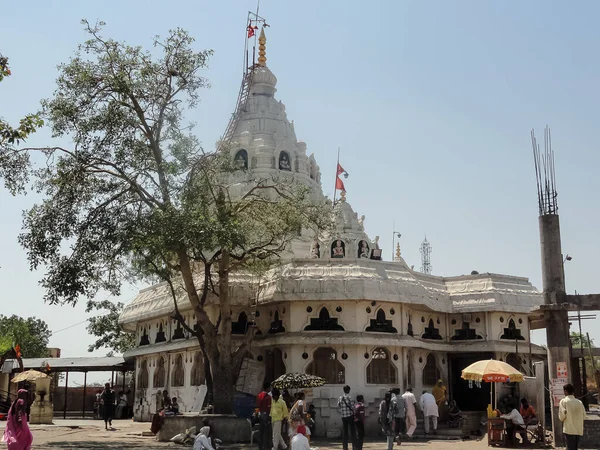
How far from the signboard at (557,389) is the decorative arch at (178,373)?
17547 mm

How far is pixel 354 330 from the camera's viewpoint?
28094 millimetres

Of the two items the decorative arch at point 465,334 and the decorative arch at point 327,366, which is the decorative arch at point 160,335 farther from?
the decorative arch at point 465,334

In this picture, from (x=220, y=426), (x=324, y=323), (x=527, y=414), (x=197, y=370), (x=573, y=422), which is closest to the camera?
(x=573, y=422)

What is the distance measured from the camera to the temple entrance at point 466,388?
31.1 meters

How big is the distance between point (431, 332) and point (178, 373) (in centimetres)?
1129

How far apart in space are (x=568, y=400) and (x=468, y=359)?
61.0 feet

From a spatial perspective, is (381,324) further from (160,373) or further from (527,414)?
(160,373)

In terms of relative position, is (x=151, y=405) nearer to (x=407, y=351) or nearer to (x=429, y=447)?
(x=407, y=351)

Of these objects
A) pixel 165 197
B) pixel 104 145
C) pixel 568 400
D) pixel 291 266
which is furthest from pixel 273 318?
pixel 568 400

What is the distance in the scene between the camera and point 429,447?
2170cm

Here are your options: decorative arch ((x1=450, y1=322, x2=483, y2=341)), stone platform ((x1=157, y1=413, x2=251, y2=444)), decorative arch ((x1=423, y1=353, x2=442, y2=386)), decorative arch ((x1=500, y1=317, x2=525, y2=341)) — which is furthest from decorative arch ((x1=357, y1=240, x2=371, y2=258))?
stone platform ((x1=157, y1=413, x2=251, y2=444))

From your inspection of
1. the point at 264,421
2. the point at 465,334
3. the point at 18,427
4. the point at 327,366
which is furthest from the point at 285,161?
the point at 18,427

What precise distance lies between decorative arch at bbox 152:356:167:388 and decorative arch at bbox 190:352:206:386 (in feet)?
10.8

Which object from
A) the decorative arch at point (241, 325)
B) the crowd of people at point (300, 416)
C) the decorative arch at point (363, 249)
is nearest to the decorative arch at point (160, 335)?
the decorative arch at point (241, 325)
